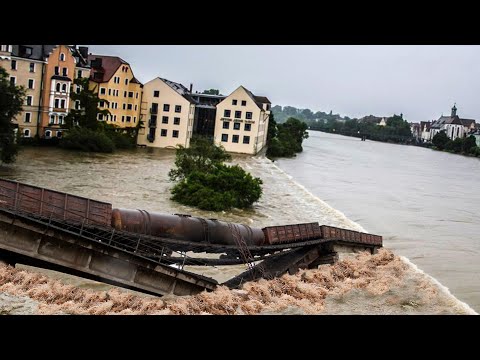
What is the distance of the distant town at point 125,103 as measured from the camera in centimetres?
3203

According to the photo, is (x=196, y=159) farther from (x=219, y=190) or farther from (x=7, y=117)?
(x=7, y=117)

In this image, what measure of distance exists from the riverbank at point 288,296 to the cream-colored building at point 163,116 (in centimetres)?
2821

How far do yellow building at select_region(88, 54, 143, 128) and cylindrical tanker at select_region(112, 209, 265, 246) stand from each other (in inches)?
1102

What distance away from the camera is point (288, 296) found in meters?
10.3

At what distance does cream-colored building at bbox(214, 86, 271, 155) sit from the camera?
138 ft

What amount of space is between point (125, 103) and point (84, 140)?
6945 millimetres

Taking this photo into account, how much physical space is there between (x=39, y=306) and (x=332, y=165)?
1371 inches

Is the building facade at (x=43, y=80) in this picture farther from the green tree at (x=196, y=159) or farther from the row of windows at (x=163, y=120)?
the green tree at (x=196, y=159)

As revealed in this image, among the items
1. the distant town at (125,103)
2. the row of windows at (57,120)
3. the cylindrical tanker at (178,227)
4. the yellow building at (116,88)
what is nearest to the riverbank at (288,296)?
the cylindrical tanker at (178,227)

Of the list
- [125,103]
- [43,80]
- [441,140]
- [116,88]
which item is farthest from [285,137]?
[43,80]

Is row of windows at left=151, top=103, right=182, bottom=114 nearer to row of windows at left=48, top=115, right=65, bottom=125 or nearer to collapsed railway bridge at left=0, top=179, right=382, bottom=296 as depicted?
row of windows at left=48, top=115, right=65, bottom=125

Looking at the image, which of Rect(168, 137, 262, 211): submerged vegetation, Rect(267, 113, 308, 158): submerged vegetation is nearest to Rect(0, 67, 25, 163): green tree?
Rect(168, 137, 262, 211): submerged vegetation

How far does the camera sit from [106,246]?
7.59 m

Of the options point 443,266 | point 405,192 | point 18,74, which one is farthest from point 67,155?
point 443,266
